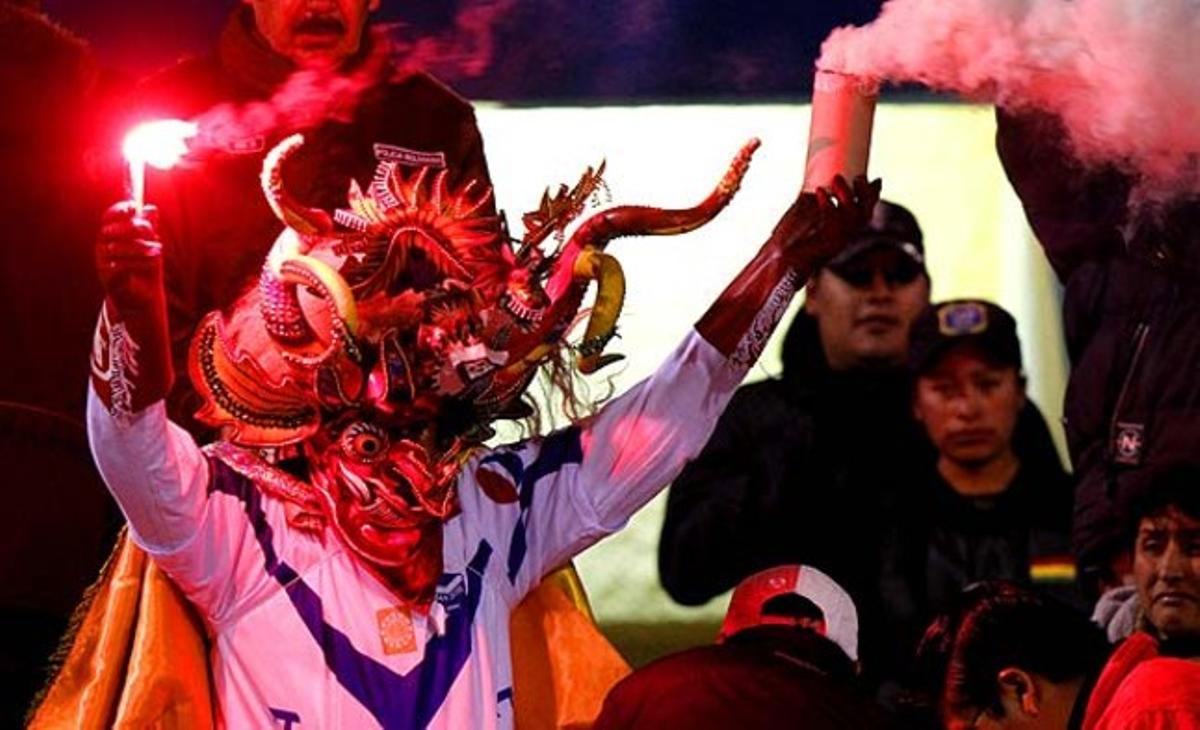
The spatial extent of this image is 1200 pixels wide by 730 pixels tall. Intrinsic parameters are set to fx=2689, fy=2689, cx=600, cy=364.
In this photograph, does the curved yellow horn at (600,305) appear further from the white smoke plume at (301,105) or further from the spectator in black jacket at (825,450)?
the spectator in black jacket at (825,450)

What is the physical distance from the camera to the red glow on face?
3.70m

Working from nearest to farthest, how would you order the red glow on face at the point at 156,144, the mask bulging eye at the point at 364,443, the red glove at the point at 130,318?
the red glove at the point at 130,318, the red glow on face at the point at 156,144, the mask bulging eye at the point at 364,443

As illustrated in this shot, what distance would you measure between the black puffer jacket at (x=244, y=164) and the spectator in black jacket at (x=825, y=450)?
99cm

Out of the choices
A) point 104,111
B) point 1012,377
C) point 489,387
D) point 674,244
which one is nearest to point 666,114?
point 674,244

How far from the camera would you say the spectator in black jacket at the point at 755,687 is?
12.2 feet

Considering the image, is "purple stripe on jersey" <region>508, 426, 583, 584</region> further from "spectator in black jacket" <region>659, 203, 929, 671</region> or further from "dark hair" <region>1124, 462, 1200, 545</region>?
"dark hair" <region>1124, 462, 1200, 545</region>

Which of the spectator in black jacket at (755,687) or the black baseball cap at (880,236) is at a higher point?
the black baseball cap at (880,236)

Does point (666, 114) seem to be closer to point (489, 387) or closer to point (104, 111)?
point (104, 111)

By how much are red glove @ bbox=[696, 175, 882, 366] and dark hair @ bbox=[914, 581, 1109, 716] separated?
0.65 metres

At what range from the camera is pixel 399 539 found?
3908 millimetres

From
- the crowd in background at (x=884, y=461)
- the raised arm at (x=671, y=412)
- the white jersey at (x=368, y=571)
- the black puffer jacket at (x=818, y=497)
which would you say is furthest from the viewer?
the black puffer jacket at (x=818, y=497)

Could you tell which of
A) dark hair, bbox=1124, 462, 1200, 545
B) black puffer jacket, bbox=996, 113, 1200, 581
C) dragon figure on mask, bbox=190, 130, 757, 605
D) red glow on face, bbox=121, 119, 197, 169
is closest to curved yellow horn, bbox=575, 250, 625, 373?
dragon figure on mask, bbox=190, 130, 757, 605

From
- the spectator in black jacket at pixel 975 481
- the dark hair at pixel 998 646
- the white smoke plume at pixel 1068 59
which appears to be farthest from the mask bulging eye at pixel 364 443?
the spectator in black jacket at pixel 975 481

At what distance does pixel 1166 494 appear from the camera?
4699 mm
